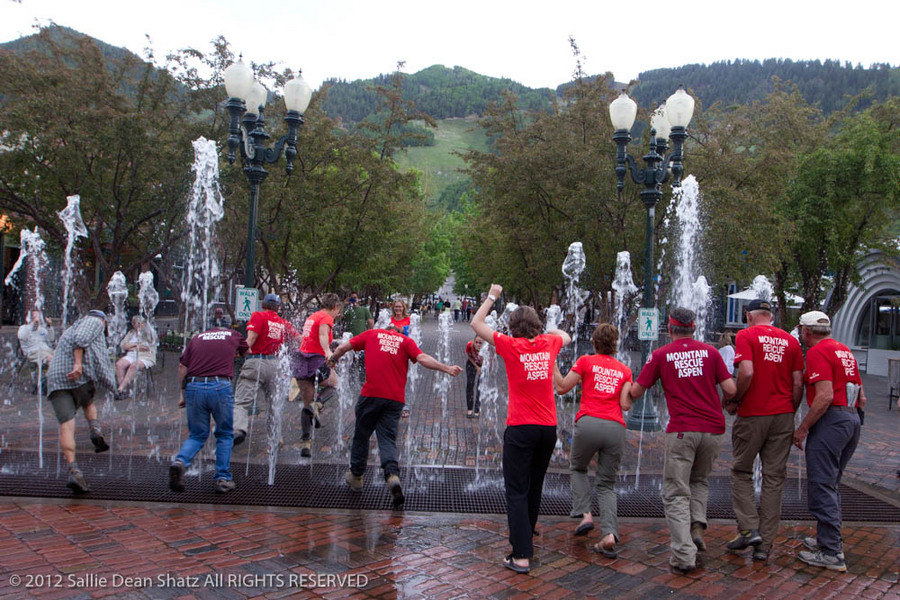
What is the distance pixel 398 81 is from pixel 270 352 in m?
11.3

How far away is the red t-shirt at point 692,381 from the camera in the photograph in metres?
4.37

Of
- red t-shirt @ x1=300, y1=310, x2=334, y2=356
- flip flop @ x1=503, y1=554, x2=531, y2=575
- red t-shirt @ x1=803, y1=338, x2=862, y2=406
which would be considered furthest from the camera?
red t-shirt @ x1=300, y1=310, x2=334, y2=356

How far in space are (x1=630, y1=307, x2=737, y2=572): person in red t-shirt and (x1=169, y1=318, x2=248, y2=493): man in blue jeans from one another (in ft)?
11.6

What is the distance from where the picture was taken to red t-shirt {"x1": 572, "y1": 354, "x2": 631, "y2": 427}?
184 inches

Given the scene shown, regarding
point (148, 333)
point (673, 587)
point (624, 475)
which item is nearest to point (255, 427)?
point (148, 333)

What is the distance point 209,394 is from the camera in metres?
5.66

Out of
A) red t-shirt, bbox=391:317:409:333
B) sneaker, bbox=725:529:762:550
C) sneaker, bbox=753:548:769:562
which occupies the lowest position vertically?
sneaker, bbox=753:548:769:562

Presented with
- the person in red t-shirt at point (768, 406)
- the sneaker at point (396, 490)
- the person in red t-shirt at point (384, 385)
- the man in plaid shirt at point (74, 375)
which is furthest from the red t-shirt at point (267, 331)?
the person in red t-shirt at point (768, 406)

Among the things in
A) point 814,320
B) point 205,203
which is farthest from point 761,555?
point 205,203

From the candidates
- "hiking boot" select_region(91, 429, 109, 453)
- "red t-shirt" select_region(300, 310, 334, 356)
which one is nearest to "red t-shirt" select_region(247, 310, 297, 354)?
"red t-shirt" select_region(300, 310, 334, 356)

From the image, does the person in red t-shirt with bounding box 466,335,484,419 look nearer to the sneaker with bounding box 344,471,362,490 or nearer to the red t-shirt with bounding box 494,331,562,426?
the sneaker with bounding box 344,471,362,490

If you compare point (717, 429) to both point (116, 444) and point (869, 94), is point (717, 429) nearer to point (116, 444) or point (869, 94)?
point (116, 444)

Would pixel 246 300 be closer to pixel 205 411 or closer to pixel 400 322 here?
pixel 400 322

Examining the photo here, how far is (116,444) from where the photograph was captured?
752 centimetres
